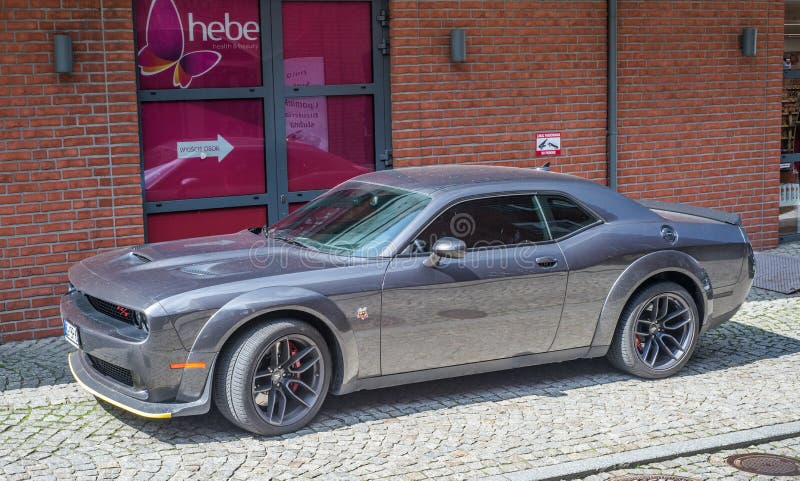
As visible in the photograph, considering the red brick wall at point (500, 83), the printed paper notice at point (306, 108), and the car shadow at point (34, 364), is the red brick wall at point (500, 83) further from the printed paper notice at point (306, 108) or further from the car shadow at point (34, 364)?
the car shadow at point (34, 364)

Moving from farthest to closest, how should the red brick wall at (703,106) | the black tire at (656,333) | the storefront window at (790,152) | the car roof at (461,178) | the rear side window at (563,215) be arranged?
the storefront window at (790,152)
the red brick wall at (703,106)
the black tire at (656,333)
the rear side window at (563,215)
the car roof at (461,178)

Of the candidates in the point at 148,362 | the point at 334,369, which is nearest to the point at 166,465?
the point at 148,362

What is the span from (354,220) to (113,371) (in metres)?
1.85

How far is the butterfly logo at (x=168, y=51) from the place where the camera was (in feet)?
30.5

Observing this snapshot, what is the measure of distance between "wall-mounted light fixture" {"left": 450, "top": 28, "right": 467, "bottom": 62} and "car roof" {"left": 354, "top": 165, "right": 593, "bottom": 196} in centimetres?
291

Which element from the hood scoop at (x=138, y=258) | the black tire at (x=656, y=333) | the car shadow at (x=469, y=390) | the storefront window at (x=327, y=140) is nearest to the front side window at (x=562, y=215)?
the black tire at (x=656, y=333)

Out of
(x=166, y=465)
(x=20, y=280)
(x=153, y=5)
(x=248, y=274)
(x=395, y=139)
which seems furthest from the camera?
(x=395, y=139)

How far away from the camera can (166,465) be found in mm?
5754

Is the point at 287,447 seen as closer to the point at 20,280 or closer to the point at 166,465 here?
the point at 166,465

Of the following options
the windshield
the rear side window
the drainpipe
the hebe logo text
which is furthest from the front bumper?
the drainpipe

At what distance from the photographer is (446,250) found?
6.52 m

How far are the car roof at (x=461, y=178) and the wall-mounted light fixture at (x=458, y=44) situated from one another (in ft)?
9.56

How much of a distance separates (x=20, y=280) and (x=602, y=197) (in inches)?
→ 188

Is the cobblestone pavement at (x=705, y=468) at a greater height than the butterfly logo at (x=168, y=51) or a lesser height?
lesser
